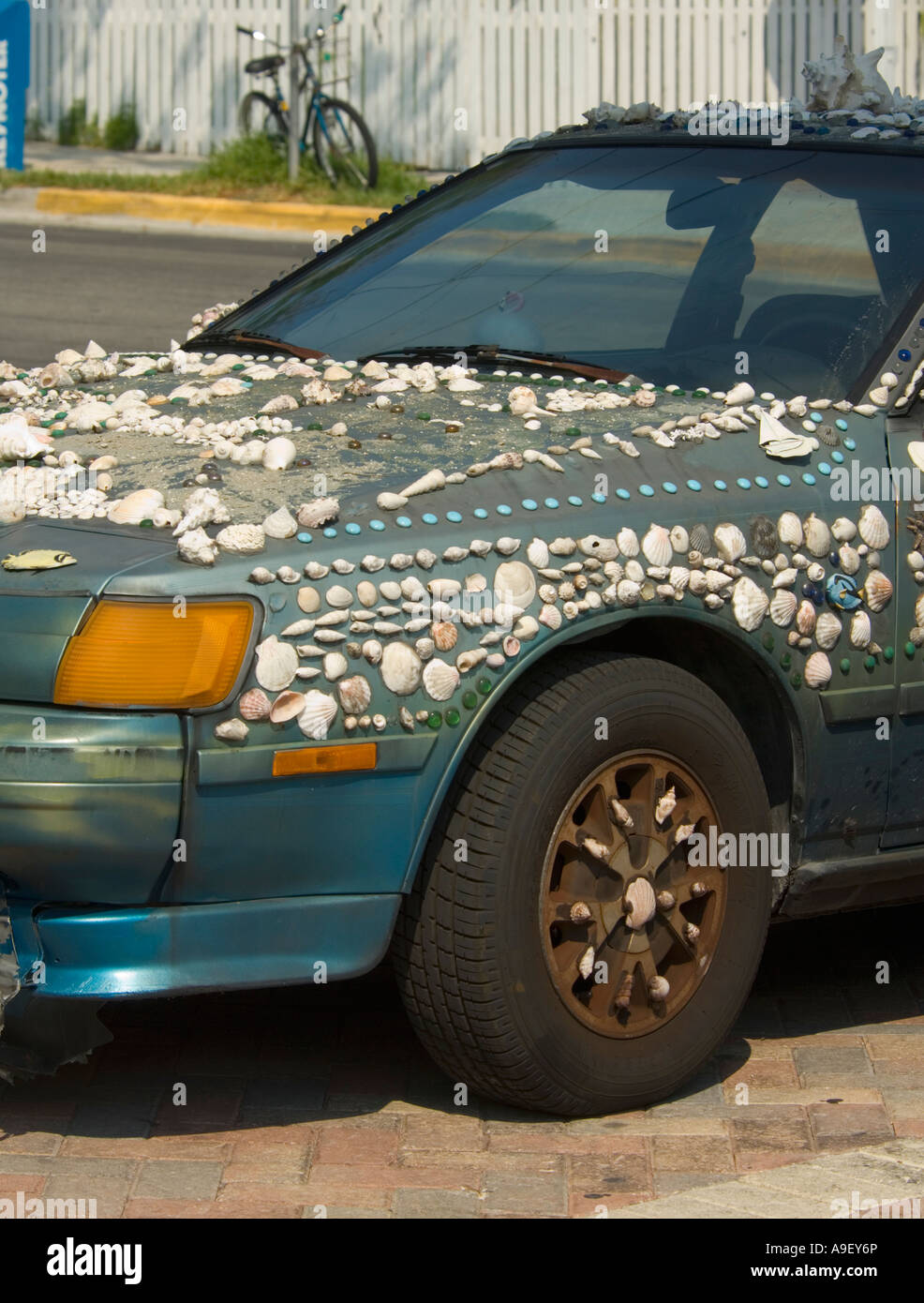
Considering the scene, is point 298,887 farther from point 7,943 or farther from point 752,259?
point 752,259

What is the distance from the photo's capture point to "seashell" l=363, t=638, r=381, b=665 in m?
3.35

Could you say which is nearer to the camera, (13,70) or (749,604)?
(749,604)

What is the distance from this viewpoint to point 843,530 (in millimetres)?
3871

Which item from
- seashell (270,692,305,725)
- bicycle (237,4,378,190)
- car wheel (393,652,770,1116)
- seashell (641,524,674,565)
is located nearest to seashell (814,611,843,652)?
car wheel (393,652,770,1116)

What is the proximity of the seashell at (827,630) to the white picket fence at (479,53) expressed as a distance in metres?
17.0

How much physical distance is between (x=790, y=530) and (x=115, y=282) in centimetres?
1082

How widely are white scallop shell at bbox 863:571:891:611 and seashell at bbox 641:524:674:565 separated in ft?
1.52

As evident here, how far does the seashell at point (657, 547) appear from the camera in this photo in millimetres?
3635

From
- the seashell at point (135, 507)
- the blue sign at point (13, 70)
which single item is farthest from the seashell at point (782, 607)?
the blue sign at point (13, 70)

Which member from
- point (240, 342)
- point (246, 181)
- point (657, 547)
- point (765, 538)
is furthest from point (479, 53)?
point (657, 547)

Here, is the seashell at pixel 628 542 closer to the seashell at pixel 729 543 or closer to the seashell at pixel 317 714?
the seashell at pixel 729 543

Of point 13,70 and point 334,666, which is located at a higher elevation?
point 13,70

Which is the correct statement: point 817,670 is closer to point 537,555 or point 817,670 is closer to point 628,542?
point 628,542
